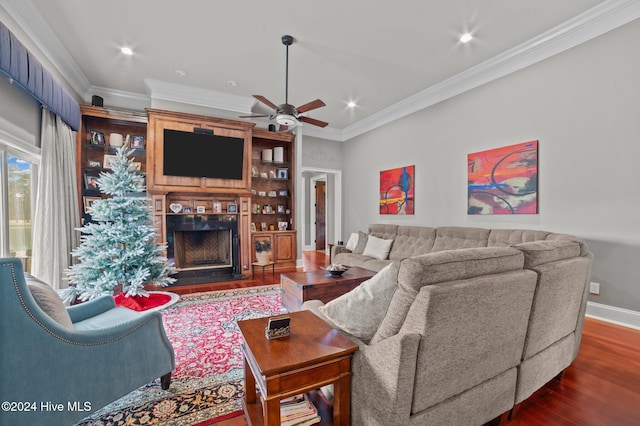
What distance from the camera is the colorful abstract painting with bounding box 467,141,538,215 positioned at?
3.44m

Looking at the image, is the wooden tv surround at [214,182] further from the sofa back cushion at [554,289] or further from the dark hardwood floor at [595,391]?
the sofa back cushion at [554,289]

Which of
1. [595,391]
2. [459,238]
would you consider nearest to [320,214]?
[459,238]

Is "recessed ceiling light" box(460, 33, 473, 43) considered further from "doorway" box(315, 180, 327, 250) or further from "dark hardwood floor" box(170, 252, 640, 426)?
"doorway" box(315, 180, 327, 250)

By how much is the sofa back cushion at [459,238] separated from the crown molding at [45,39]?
5.14 meters

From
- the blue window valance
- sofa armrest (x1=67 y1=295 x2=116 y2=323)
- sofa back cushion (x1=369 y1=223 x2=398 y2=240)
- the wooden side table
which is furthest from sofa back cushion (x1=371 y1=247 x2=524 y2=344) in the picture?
sofa back cushion (x1=369 y1=223 x2=398 y2=240)

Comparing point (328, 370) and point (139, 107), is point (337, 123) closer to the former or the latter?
point (139, 107)

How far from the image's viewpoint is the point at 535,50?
11.0 feet

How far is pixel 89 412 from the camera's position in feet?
4.54

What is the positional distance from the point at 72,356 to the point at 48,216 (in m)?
2.70

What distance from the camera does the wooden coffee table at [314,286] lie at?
9.30 feet

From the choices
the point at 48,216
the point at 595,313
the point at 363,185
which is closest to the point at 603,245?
the point at 595,313

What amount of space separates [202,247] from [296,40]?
369 centimetres

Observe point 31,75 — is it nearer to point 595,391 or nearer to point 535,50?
point 595,391

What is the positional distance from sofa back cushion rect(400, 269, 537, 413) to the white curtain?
3.89m
